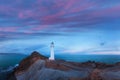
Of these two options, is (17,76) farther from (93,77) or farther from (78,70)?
(93,77)

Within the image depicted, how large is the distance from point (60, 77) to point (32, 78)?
23.3ft

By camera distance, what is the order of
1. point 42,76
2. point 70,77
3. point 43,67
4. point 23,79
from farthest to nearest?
point 23,79 → point 43,67 → point 42,76 → point 70,77

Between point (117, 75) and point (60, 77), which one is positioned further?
point (60, 77)

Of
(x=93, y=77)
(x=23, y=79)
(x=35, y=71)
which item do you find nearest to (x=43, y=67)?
(x=35, y=71)

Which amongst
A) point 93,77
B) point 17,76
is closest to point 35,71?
point 17,76

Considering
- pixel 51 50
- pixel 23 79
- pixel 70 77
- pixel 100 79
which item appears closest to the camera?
pixel 100 79

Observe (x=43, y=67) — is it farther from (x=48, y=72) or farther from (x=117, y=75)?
(x=117, y=75)

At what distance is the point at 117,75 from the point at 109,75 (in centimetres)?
94

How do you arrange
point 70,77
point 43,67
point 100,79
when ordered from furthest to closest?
point 43,67 < point 70,77 < point 100,79

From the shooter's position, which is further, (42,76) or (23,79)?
(23,79)

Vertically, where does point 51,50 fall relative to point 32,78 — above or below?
above

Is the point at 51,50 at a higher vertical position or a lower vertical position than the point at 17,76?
higher

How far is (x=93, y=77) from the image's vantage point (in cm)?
4144

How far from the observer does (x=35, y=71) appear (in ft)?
174
